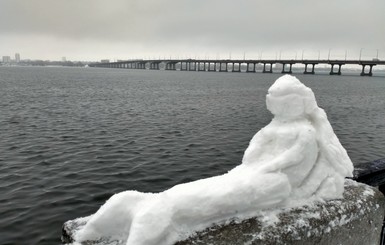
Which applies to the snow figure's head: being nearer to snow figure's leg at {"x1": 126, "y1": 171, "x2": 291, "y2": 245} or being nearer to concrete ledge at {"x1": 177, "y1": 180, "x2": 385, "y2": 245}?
snow figure's leg at {"x1": 126, "y1": 171, "x2": 291, "y2": 245}

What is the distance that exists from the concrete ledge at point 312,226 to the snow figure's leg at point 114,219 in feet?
0.44

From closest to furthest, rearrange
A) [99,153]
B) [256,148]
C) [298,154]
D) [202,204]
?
1. [202,204]
2. [298,154]
3. [256,148]
4. [99,153]

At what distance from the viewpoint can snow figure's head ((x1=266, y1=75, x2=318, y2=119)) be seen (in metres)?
6.10

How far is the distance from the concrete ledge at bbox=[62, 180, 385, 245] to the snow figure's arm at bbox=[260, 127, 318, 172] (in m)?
0.74

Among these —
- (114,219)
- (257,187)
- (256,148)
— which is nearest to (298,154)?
(256,148)

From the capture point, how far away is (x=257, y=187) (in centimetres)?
535

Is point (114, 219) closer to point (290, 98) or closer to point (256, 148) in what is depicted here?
point (256, 148)

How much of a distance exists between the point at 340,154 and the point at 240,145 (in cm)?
1252

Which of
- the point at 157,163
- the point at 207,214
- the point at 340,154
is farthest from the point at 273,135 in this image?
the point at 157,163

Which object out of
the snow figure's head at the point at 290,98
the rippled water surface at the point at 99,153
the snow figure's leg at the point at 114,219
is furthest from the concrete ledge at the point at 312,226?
the rippled water surface at the point at 99,153

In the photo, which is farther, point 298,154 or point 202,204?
point 298,154

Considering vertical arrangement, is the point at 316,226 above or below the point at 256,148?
below

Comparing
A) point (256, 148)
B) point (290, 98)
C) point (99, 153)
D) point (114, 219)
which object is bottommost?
point (99, 153)

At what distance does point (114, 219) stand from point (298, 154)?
3.18 meters
